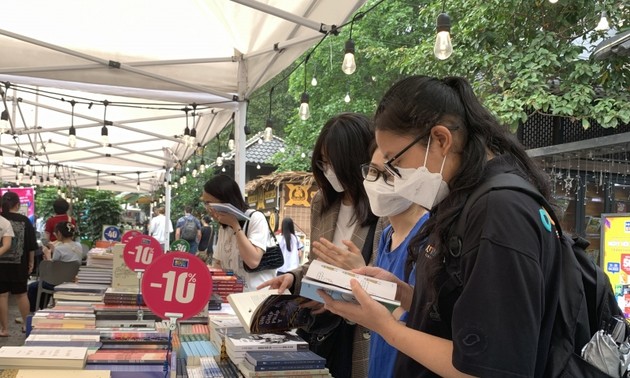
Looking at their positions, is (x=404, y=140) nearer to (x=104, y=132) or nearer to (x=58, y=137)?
(x=104, y=132)

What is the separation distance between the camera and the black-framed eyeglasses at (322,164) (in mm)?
2223

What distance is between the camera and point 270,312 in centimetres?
177

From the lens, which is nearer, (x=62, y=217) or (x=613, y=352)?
(x=613, y=352)

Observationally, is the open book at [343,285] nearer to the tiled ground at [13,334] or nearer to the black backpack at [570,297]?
the black backpack at [570,297]

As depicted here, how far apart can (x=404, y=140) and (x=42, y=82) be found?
5.08 m

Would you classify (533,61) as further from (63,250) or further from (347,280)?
(347,280)

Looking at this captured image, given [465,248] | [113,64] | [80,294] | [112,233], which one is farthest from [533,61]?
[112,233]

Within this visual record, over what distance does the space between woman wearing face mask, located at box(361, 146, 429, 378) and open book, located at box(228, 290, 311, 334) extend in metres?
0.26

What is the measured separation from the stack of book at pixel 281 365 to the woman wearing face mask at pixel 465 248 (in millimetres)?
415

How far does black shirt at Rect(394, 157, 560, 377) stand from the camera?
2.93 ft

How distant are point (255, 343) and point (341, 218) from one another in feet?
2.31

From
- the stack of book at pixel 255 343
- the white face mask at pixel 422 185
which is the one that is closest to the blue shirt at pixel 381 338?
the stack of book at pixel 255 343

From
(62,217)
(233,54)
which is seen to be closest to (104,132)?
(62,217)

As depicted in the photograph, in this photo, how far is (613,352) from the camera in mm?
986
